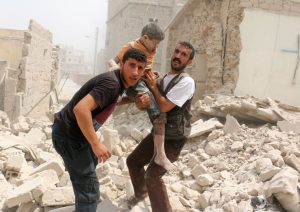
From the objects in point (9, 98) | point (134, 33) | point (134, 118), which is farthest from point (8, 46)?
point (134, 118)

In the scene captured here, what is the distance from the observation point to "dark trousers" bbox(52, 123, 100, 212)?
2.77 metres

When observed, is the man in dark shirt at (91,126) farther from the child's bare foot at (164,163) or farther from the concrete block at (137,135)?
the concrete block at (137,135)

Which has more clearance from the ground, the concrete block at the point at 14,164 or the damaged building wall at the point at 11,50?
the damaged building wall at the point at 11,50

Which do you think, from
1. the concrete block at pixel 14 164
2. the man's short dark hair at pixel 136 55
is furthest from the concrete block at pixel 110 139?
the man's short dark hair at pixel 136 55

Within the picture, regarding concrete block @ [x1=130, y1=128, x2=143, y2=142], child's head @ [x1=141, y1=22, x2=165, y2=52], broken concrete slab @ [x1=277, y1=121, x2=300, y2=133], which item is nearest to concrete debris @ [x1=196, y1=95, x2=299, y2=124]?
broken concrete slab @ [x1=277, y1=121, x2=300, y2=133]

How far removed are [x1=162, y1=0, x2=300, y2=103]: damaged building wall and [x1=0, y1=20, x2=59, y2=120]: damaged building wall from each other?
5.08 metres

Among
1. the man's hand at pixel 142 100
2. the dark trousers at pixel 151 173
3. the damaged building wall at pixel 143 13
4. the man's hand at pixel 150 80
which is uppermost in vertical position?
the damaged building wall at pixel 143 13

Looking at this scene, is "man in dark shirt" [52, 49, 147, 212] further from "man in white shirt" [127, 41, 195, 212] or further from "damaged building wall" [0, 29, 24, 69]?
"damaged building wall" [0, 29, 24, 69]

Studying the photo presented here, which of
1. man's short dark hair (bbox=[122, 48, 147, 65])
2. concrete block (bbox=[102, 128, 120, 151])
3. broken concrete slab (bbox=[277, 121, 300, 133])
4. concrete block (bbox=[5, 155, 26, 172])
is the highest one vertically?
man's short dark hair (bbox=[122, 48, 147, 65])

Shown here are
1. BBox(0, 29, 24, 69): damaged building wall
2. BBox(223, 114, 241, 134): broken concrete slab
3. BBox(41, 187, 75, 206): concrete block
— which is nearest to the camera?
BBox(41, 187, 75, 206): concrete block

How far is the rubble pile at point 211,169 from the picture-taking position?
12.0 ft

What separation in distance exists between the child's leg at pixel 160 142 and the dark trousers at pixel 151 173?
93 millimetres

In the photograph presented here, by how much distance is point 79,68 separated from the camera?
52812 millimetres

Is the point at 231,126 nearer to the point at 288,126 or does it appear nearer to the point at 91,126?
the point at 288,126
